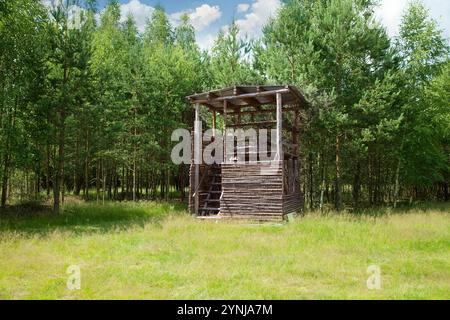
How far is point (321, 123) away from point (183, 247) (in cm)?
1328

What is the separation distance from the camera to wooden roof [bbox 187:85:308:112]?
55.9ft

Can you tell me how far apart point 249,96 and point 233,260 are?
9.50 metres

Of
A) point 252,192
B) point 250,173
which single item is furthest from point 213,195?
point 250,173

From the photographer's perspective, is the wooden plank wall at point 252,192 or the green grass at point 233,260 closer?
the green grass at point 233,260

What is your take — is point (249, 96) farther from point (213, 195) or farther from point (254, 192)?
point (213, 195)

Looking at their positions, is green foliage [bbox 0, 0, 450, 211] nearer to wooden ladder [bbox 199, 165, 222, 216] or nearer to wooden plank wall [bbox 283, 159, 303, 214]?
wooden plank wall [bbox 283, 159, 303, 214]

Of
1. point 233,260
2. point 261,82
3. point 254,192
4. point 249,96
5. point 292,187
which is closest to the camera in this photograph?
point 233,260

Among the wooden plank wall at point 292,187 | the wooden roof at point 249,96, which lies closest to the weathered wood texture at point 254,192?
the wooden plank wall at point 292,187

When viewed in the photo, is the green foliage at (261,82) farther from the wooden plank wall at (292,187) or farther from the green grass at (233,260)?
the green grass at (233,260)

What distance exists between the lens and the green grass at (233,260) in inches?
287

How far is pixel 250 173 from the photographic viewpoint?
55.9ft

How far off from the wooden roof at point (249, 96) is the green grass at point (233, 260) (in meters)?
5.74

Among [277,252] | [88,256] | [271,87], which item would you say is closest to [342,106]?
[271,87]
